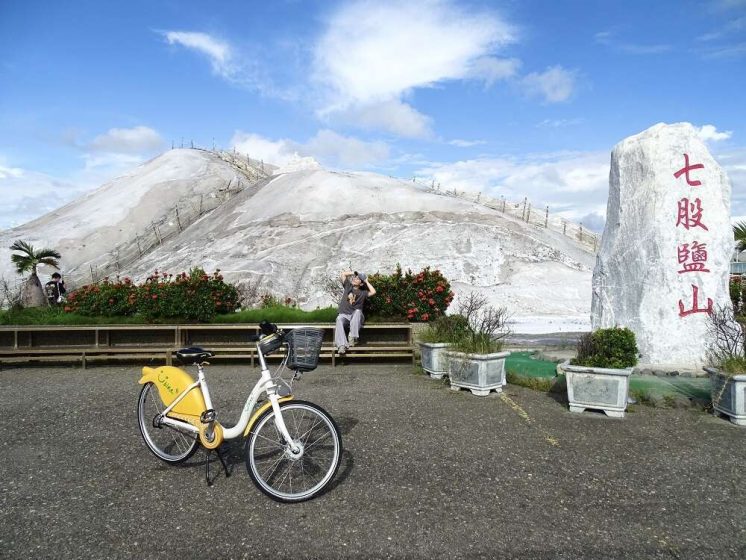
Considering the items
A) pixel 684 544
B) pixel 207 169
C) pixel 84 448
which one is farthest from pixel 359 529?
pixel 207 169

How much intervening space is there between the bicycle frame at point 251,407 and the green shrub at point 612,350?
4.34 m

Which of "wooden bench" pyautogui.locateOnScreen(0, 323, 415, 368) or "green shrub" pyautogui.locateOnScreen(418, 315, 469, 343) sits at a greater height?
"green shrub" pyautogui.locateOnScreen(418, 315, 469, 343)

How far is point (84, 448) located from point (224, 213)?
101 ft

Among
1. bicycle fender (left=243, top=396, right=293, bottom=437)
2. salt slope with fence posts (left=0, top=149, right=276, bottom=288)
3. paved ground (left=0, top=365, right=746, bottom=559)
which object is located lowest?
paved ground (left=0, top=365, right=746, bottom=559)

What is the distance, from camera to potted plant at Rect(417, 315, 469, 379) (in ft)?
30.0

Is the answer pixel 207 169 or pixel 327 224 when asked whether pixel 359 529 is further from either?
pixel 207 169

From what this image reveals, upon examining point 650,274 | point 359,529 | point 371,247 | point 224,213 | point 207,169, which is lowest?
point 359,529

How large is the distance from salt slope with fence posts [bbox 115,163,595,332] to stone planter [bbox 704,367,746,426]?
12846mm

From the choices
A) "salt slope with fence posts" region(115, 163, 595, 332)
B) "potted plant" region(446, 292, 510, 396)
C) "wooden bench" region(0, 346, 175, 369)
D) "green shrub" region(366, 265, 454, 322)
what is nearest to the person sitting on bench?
"green shrub" region(366, 265, 454, 322)

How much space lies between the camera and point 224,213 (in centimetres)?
3506

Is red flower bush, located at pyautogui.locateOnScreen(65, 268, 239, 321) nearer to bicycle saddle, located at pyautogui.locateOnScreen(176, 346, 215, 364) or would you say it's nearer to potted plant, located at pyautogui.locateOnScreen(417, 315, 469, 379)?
potted plant, located at pyautogui.locateOnScreen(417, 315, 469, 379)

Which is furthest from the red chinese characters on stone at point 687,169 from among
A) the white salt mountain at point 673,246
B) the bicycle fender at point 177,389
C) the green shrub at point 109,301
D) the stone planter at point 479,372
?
the green shrub at point 109,301

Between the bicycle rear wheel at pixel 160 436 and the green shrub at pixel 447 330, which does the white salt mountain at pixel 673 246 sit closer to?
the green shrub at pixel 447 330

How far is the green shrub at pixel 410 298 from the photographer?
1115 centimetres
